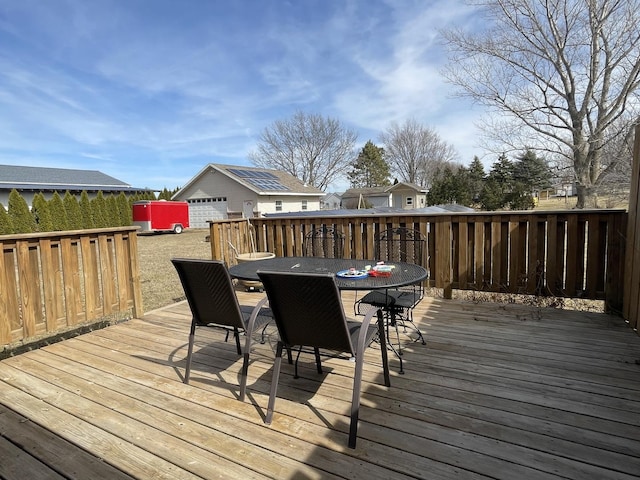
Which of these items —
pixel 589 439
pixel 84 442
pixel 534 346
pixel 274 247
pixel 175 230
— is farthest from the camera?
pixel 175 230

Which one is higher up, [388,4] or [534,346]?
[388,4]

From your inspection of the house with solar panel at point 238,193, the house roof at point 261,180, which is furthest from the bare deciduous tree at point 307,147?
the house with solar panel at point 238,193

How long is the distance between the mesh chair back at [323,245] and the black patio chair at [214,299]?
238 centimetres

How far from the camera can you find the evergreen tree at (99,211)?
18614 millimetres

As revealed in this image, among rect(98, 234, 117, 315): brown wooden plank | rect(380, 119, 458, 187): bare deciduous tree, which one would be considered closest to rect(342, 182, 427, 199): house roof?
rect(380, 119, 458, 187): bare deciduous tree

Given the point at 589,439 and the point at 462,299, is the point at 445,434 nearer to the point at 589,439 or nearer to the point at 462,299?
the point at 589,439

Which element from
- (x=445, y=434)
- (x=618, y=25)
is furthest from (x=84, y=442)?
(x=618, y=25)

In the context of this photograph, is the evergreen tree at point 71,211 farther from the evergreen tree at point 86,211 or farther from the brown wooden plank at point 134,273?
the brown wooden plank at point 134,273

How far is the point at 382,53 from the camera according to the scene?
1145cm

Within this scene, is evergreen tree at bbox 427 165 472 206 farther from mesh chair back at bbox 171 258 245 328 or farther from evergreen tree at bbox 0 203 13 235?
evergreen tree at bbox 0 203 13 235

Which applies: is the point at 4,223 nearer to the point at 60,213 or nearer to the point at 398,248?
the point at 60,213

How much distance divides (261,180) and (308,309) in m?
20.3

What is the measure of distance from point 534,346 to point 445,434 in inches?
60.7

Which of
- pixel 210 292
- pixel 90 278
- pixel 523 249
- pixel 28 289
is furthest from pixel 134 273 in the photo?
pixel 523 249
